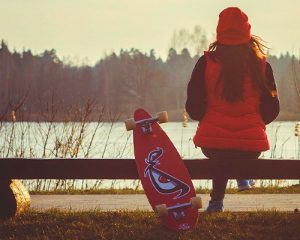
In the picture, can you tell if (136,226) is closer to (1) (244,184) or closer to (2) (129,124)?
(2) (129,124)

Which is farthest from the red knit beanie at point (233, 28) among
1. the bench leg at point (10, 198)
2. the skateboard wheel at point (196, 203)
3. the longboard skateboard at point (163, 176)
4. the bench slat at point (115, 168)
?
the bench leg at point (10, 198)

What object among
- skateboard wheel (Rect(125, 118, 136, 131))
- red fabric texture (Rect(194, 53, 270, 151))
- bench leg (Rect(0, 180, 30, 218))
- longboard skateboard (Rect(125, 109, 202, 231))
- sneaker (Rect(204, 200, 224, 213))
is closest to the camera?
longboard skateboard (Rect(125, 109, 202, 231))

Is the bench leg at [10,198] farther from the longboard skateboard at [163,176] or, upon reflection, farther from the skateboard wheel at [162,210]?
the skateboard wheel at [162,210]

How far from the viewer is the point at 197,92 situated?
190 inches

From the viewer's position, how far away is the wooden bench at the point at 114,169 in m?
4.79

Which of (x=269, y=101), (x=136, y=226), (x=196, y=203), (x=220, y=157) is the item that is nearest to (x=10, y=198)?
(x=136, y=226)

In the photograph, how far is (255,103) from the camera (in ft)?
15.9

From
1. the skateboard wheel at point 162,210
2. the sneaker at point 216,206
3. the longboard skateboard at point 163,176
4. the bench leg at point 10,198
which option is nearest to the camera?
the skateboard wheel at point 162,210

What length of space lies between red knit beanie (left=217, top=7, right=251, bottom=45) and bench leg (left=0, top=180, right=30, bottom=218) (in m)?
2.14

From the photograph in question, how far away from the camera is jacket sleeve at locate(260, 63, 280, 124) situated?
4.81 meters

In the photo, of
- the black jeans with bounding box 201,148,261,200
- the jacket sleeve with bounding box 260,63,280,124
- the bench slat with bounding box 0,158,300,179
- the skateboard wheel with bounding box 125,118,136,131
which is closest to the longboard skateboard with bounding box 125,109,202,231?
the skateboard wheel with bounding box 125,118,136,131

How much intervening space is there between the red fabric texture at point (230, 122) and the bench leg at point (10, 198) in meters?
1.63

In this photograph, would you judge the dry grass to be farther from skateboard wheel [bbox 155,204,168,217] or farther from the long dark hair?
the long dark hair

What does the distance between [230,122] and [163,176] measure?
670 millimetres
